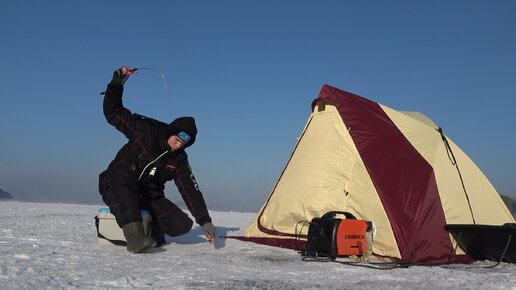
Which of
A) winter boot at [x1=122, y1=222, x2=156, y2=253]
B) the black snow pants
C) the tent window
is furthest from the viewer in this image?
the tent window

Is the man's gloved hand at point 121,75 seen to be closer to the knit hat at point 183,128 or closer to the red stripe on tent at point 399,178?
the knit hat at point 183,128

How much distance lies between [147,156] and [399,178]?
2.61 m

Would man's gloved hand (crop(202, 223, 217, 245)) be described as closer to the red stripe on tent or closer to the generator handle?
the generator handle

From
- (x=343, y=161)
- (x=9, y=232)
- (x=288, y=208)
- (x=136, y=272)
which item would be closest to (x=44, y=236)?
(x=9, y=232)

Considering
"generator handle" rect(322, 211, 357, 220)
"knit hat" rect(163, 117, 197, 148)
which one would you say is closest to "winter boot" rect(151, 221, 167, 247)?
"knit hat" rect(163, 117, 197, 148)

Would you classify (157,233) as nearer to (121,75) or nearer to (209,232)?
(209,232)

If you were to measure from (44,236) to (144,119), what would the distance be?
1666 mm

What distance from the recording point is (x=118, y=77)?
4.36m

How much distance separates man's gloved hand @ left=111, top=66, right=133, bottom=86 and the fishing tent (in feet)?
7.63

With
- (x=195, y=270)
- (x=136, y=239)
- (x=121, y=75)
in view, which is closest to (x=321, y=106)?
(x=121, y=75)

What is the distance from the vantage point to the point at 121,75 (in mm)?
4379

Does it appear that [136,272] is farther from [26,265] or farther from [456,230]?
[456,230]

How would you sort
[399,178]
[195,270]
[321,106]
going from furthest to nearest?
[321,106]
[399,178]
[195,270]

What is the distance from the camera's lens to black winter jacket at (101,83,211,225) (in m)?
4.43
